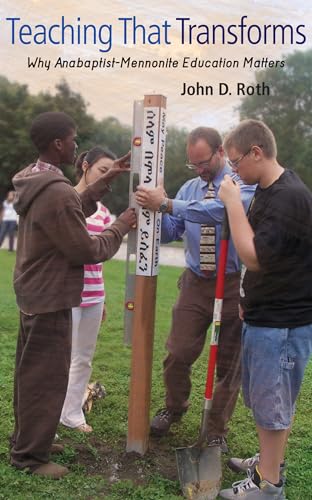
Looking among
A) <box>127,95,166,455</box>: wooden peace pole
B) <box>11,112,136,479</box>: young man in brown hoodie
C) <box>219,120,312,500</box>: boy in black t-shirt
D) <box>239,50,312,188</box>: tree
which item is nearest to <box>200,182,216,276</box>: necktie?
<box>127,95,166,455</box>: wooden peace pole

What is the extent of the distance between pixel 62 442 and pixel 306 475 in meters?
1.54

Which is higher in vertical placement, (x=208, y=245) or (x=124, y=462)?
(x=208, y=245)

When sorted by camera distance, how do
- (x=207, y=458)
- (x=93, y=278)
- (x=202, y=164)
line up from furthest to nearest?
(x=93, y=278) < (x=202, y=164) < (x=207, y=458)

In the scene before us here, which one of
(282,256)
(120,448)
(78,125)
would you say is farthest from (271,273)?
(78,125)

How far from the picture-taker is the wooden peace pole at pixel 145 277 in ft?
10.0

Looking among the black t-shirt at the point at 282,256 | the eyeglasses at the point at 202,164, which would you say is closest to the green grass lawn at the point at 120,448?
the black t-shirt at the point at 282,256

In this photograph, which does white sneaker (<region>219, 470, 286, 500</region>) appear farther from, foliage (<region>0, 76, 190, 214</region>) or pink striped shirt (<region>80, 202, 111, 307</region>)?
foliage (<region>0, 76, 190, 214</region>)

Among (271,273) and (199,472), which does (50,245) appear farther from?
(199,472)

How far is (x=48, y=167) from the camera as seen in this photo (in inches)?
115

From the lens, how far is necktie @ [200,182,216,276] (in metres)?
3.37

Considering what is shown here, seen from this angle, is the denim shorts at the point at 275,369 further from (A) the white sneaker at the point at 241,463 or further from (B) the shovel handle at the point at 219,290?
(A) the white sneaker at the point at 241,463

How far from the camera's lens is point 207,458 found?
3014 millimetres

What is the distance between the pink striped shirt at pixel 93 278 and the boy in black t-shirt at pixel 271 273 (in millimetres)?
1199

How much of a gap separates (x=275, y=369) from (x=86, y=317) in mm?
1455
